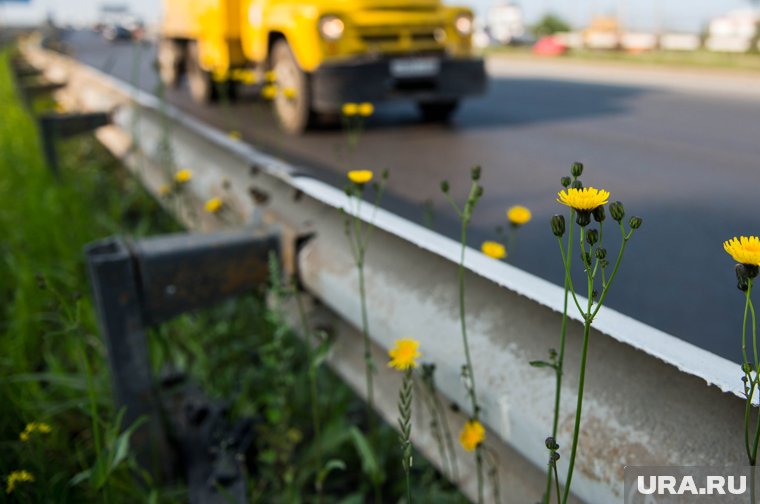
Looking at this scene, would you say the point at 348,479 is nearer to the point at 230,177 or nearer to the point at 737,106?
the point at 230,177

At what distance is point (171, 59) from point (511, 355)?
1166cm

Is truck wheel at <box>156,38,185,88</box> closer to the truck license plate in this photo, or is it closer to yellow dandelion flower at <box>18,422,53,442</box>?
the truck license plate

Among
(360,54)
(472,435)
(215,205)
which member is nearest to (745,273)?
(472,435)

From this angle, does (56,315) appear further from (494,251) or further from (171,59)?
(171,59)

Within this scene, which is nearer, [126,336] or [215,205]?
[126,336]

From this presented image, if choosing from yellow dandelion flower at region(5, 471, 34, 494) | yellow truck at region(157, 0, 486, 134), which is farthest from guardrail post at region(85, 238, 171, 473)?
yellow truck at region(157, 0, 486, 134)

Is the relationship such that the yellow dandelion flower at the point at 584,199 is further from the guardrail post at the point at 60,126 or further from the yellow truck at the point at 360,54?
the yellow truck at the point at 360,54

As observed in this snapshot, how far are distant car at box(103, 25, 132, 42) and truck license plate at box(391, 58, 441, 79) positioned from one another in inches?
1728

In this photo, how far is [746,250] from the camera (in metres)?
1.07

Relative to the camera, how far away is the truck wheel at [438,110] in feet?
26.1

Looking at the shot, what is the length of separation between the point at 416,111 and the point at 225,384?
21.3 ft

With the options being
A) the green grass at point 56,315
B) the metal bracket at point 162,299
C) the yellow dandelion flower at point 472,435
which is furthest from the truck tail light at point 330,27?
the yellow dandelion flower at point 472,435

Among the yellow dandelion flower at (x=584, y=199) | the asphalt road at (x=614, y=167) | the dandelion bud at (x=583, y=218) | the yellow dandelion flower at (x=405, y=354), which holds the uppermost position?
the yellow dandelion flower at (x=584, y=199)

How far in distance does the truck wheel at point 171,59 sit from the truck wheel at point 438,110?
544 centimetres
